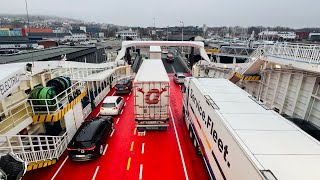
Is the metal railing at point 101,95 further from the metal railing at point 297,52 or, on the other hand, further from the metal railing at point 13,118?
the metal railing at point 297,52

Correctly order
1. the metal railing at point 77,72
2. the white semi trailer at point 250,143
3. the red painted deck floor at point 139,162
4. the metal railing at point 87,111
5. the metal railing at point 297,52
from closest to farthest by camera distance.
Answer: the white semi trailer at point 250,143
the red painted deck floor at point 139,162
the metal railing at point 297,52
the metal railing at point 77,72
the metal railing at point 87,111

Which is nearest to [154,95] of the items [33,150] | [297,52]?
[33,150]

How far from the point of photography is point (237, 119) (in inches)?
302

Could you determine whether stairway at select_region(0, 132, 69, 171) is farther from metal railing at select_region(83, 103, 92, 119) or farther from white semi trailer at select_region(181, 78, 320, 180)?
white semi trailer at select_region(181, 78, 320, 180)

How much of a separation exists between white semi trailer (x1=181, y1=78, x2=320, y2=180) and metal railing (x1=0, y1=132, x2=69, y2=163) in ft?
27.2

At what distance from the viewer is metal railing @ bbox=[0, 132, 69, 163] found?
8584 millimetres

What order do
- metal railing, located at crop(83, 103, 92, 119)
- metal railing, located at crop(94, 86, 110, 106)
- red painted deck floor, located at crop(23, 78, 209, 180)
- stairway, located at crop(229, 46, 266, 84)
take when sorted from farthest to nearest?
1. metal railing, located at crop(94, 86, 110, 106)
2. metal railing, located at crop(83, 103, 92, 119)
3. stairway, located at crop(229, 46, 266, 84)
4. red painted deck floor, located at crop(23, 78, 209, 180)

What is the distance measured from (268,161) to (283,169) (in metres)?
0.37

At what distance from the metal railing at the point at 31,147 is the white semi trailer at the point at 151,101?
16.8 feet

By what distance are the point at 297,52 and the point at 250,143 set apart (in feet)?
31.3

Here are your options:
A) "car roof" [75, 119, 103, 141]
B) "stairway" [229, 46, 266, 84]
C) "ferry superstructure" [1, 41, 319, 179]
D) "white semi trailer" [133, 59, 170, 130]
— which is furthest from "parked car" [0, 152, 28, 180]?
"stairway" [229, 46, 266, 84]

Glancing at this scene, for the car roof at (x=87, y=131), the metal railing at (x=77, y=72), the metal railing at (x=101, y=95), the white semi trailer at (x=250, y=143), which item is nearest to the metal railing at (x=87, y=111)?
the metal railing at (x=101, y=95)

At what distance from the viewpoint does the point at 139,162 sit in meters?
11.3

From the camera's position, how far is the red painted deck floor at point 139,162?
10344 mm
